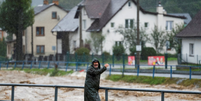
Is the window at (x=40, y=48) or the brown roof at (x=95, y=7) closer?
the brown roof at (x=95, y=7)

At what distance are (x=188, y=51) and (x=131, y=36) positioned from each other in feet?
48.1

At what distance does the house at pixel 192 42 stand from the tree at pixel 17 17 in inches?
1054


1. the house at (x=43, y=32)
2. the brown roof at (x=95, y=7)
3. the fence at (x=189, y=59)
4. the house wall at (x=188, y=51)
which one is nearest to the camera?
the fence at (x=189, y=59)

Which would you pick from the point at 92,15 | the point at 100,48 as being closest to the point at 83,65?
the point at 100,48

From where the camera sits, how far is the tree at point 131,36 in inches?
1841

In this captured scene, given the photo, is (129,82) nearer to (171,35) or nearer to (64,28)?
(171,35)

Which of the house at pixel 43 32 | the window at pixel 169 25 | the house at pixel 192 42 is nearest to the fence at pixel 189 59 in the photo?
the house at pixel 192 42

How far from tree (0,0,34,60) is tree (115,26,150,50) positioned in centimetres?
1473

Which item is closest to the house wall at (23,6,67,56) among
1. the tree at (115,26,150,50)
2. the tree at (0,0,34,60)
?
the tree at (0,0,34,60)

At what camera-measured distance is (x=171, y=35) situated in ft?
159

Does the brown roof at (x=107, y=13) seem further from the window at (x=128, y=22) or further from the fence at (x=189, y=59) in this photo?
the fence at (x=189, y=59)

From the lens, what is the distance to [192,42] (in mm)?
32562

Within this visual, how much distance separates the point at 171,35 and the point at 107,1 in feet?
42.4

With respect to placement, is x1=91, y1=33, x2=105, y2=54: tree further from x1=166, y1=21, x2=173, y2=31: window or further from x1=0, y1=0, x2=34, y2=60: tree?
x1=0, y1=0, x2=34, y2=60: tree
